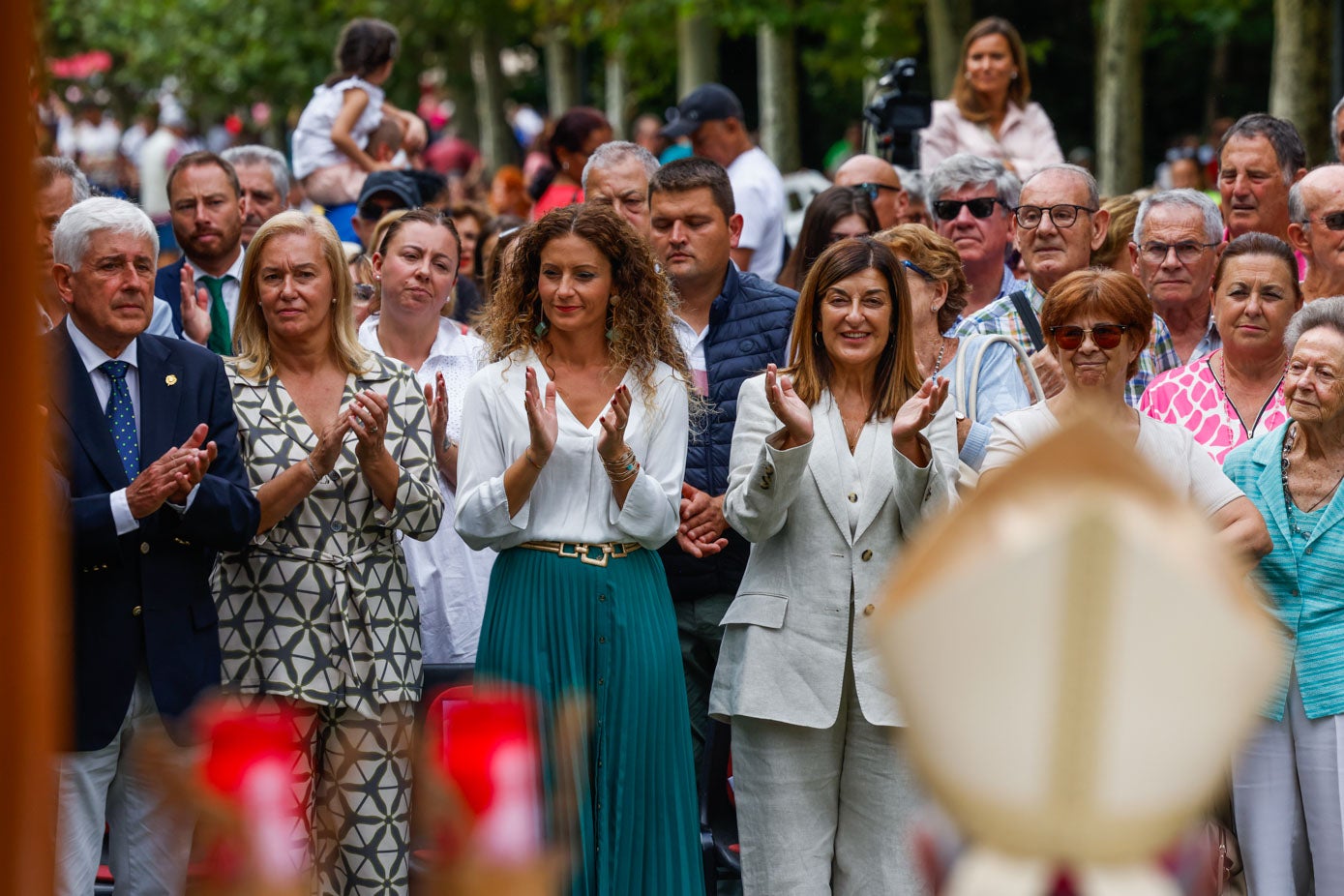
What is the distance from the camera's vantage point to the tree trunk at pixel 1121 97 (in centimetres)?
1711

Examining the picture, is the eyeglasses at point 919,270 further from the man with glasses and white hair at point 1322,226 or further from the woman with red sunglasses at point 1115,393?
the man with glasses and white hair at point 1322,226

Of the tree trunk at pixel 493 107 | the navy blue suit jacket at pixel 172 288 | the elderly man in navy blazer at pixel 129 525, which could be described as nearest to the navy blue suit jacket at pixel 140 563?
the elderly man in navy blazer at pixel 129 525

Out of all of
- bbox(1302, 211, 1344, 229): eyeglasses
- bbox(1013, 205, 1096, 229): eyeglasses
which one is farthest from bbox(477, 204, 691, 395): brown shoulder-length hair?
bbox(1302, 211, 1344, 229): eyeglasses

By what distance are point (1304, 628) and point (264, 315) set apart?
10.2ft

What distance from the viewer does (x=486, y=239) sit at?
26.8 ft

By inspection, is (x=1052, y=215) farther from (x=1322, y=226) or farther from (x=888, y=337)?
(x=888, y=337)

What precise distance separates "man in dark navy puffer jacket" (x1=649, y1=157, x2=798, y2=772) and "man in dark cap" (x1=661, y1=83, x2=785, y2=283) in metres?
1.65

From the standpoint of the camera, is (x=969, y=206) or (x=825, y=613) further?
(x=969, y=206)

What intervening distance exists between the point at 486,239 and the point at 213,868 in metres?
7.24

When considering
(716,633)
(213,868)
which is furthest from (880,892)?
(213,868)

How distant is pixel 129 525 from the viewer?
14.3 ft

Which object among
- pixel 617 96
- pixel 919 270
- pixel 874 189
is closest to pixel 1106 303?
pixel 919 270

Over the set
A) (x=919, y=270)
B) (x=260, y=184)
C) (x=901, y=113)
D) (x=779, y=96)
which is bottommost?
(x=919, y=270)

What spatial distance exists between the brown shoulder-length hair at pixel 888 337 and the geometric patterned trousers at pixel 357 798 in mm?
1541
